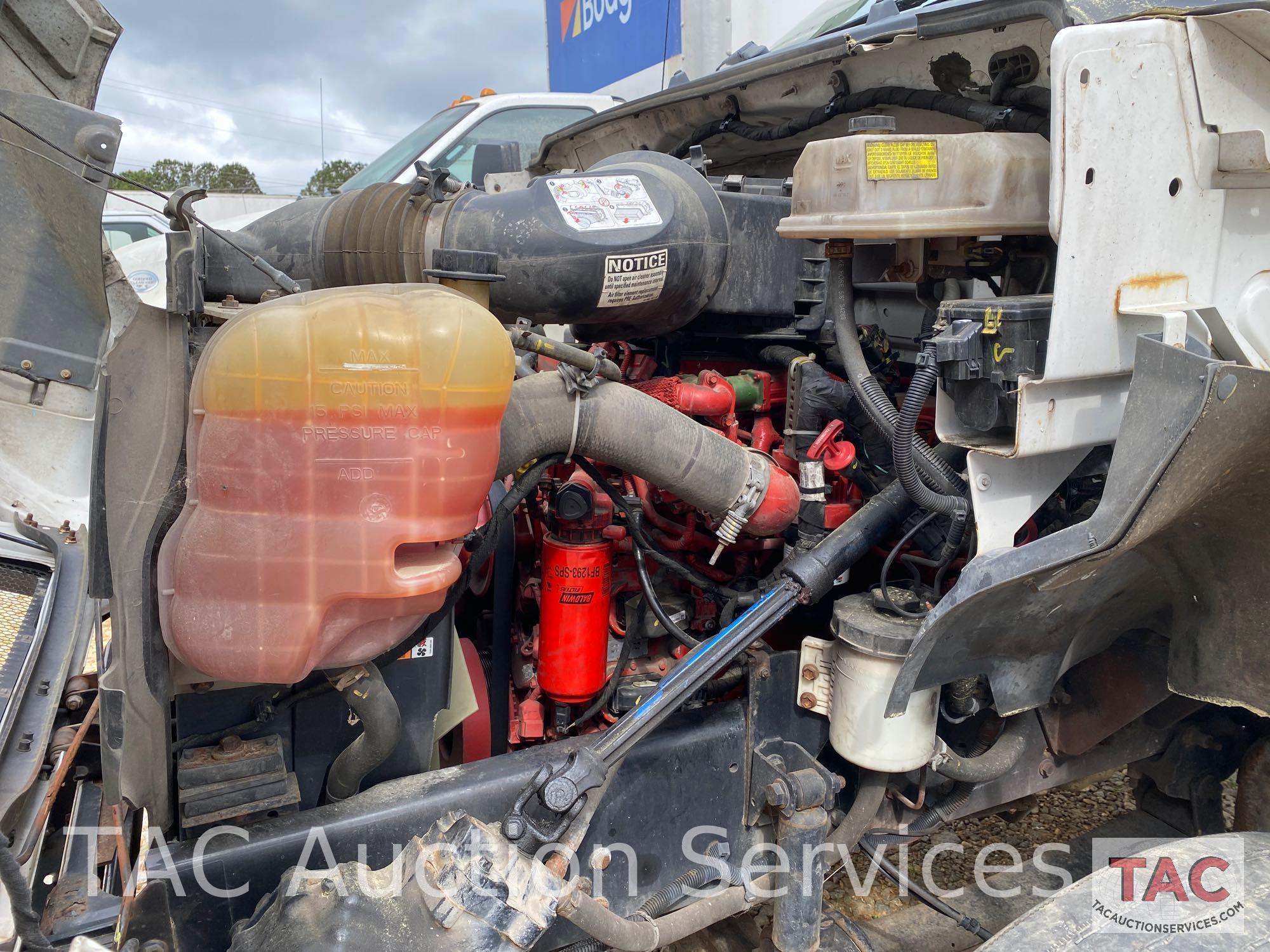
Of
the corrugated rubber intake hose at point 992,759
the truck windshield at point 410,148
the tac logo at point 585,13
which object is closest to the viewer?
the corrugated rubber intake hose at point 992,759

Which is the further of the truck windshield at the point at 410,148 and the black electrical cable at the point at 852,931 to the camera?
the truck windshield at the point at 410,148

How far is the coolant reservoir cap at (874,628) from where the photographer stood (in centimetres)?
171

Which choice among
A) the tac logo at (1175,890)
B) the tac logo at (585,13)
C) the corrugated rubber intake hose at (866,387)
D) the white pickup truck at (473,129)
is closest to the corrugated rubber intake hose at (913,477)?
the corrugated rubber intake hose at (866,387)

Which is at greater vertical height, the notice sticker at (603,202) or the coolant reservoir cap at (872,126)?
the coolant reservoir cap at (872,126)

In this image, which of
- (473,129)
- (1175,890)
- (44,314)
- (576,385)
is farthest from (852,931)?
(473,129)

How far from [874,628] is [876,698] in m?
0.14

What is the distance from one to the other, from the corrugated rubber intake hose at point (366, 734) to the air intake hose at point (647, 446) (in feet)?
1.37

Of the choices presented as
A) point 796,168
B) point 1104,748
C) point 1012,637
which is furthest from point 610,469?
point 1104,748

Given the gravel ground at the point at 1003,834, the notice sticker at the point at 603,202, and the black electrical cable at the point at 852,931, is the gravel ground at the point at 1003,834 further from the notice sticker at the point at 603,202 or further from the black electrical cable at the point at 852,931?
the notice sticker at the point at 603,202

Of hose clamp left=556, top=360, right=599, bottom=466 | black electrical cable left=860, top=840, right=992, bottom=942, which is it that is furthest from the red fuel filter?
black electrical cable left=860, top=840, right=992, bottom=942

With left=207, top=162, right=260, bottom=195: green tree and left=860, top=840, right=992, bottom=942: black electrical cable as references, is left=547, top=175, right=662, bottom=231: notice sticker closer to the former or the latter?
left=860, top=840, right=992, bottom=942: black electrical cable

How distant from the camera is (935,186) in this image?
62.2 inches

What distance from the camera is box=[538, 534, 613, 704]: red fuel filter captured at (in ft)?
6.15

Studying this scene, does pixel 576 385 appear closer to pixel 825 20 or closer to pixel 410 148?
pixel 825 20
